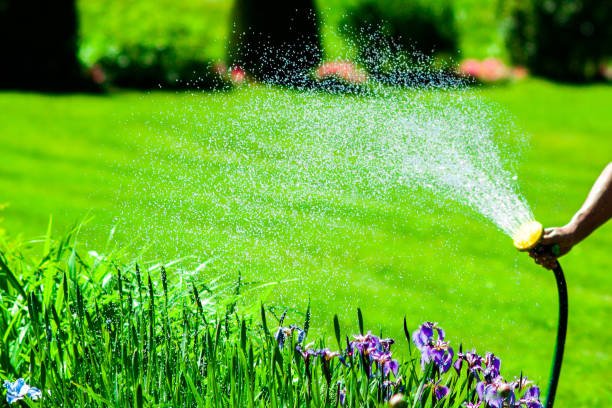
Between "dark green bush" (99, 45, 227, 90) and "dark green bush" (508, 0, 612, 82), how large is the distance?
4.91 meters

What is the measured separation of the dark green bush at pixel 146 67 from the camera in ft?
39.4

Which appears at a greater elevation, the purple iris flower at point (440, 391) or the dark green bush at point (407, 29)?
the dark green bush at point (407, 29)

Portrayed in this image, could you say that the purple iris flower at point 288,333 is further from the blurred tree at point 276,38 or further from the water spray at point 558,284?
the blurred tree at point 276,38

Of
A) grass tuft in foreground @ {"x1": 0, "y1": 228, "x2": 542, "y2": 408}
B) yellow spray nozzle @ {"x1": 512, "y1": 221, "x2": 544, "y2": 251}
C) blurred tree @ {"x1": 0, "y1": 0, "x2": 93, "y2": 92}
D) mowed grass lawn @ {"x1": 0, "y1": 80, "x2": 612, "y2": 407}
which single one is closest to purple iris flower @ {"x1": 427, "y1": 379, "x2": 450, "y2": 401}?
grass tuft in foreground @ {"x1": 0, "y1": 228, "x2": 542, "y2": 408}

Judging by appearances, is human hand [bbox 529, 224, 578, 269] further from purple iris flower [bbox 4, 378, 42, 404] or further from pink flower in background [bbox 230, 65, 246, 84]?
pink flower in background [bbox 230, 65, 246, 84]

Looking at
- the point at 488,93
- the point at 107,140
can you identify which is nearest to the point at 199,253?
the point at 107,140

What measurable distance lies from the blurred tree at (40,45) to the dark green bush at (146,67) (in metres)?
0.54

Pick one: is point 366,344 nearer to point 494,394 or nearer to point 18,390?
point 494,394

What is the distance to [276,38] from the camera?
1220 centimetres

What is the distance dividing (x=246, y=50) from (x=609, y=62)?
5.88 metres

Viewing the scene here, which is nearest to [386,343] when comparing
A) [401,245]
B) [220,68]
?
→ [401,245]

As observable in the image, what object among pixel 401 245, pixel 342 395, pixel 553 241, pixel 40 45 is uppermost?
pixel 40 45

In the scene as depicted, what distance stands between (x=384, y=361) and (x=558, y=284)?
0.57m

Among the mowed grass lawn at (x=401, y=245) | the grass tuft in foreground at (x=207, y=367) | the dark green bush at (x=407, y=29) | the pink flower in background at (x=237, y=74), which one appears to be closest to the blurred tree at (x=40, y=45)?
the mowed grass lawn at (x=401, y=245)
